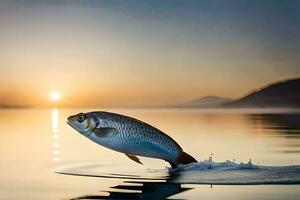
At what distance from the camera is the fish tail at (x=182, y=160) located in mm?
2689

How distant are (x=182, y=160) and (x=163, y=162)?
0.08 metres

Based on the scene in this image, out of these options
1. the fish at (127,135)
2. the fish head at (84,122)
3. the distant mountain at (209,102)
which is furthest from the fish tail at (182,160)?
the fish head at (84,122)

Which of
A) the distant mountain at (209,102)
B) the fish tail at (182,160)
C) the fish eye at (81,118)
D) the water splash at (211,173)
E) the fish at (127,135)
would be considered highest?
the distant mountain at (209,102)

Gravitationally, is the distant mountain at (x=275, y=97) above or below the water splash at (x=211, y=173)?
above

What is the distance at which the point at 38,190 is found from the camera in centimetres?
264

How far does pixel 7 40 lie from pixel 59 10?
0.80 feet

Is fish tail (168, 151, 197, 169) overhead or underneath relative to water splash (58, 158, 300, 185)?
overhead

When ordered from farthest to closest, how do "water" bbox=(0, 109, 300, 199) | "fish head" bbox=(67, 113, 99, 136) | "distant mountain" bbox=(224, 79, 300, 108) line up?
"distant mountain" bbox=(224, 79, 300, 108)
"water" bbox=(0, 109, 300, 199)
"fish head" bbox=(67, 113, 99, 136)

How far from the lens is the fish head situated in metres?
2.50

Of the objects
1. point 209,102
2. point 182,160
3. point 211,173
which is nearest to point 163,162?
point 182,160

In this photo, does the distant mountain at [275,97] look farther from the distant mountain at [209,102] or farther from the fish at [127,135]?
the fish at [127,135]

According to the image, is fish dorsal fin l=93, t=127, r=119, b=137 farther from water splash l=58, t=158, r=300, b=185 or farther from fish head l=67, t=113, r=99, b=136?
water splash l=58, t=158, r=300, b=185

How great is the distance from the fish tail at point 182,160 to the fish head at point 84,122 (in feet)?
1.18

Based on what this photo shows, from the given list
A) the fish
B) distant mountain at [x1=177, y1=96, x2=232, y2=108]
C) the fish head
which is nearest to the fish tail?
the fish
